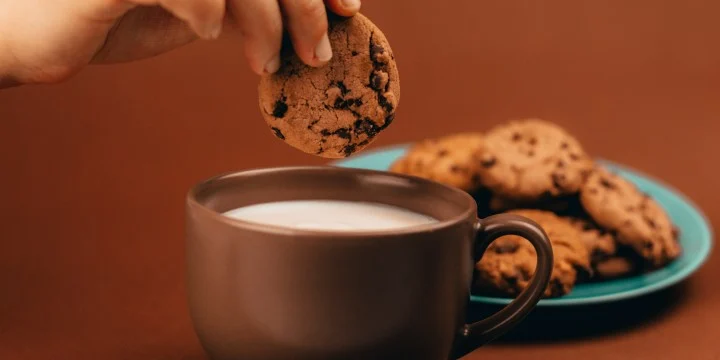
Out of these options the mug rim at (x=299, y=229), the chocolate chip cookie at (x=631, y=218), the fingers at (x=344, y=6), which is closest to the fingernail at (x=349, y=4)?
the fingers at (x=344, y=6)

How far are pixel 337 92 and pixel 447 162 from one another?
66 centimetres

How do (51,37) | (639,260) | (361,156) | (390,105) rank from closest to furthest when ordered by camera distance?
1. (390,105)
2. (51,37)
3. (639,260)
4. (361,156)

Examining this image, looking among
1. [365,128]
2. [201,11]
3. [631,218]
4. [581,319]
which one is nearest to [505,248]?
[581,319]

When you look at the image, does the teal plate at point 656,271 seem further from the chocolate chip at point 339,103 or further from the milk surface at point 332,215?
the chocolate chip at point 339,103

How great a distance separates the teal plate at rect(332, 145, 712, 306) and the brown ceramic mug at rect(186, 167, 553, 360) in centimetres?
27

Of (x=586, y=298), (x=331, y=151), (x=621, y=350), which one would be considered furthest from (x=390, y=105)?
(x=621, y=350)

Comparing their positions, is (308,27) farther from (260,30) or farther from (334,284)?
(334,284)

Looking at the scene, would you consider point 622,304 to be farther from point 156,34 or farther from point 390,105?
point 156,34

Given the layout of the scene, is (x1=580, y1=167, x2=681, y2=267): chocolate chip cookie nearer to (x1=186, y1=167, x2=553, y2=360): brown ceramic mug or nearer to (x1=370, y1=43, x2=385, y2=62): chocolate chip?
(x1=186, y1=167, x2=553, y2=360): brown ceramic mug

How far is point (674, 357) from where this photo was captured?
4.85 ft

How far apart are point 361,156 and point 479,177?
0.32m

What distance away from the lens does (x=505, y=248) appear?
5.05ft

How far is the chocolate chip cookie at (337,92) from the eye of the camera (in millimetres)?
1185

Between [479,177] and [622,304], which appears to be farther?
[479,177]
